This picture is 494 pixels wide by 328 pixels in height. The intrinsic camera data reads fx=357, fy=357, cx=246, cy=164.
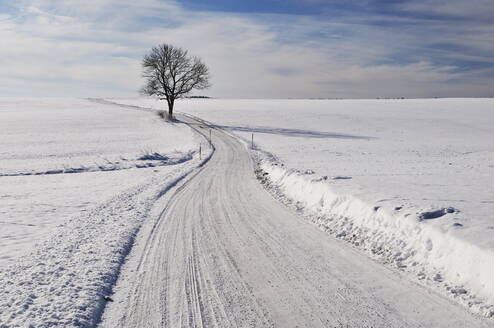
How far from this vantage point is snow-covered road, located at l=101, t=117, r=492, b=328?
17.8 feet

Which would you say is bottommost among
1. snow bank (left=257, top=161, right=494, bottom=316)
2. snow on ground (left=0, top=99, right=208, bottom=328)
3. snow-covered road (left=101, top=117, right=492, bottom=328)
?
snow on ground (left=0, top=99, right=208, bottom=328)

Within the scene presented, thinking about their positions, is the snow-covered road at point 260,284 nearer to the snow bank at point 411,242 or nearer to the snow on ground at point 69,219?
the snow bank at point 411,242

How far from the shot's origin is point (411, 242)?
26.2 ft

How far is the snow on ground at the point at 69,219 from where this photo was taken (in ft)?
19.4

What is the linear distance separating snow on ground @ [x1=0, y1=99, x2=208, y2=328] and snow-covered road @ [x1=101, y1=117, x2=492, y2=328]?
0.60m

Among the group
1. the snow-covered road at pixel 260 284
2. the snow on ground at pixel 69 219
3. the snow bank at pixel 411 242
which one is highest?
the snow bank at pixel 411 242

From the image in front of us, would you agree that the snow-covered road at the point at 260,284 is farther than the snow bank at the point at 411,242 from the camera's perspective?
No

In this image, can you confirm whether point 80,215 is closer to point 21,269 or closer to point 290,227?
point 21,269

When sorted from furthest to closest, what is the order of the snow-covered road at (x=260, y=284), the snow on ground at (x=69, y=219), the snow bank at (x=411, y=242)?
1. the snow bank at (x=411, y=242)
2. the snow on ground at (x=69, y=219)
3. the snow-covered road at (x=260, y=284)

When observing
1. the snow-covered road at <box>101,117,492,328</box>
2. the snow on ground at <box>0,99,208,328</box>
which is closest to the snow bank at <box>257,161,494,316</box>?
the snow-covered road at <box>101,117,492,328</box>

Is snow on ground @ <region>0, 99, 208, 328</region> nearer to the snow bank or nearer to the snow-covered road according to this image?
the snow-covered road

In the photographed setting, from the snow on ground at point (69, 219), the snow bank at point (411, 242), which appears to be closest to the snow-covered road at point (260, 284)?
the snow bank at point (411, 242)

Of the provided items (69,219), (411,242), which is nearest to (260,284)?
(411,242)

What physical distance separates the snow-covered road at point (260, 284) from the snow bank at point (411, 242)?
17.5 inches
